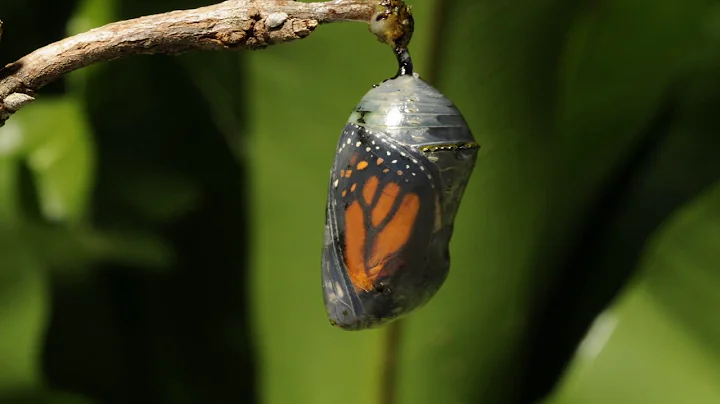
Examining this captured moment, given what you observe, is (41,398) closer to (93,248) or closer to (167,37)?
(93,248)

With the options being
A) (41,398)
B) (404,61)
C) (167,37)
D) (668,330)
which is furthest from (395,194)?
(41,398)

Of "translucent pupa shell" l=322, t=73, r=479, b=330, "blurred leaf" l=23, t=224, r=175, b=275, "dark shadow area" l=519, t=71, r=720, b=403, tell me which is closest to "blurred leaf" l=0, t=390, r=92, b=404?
"blurred leaf" l=23, t=224, r=175, b=275

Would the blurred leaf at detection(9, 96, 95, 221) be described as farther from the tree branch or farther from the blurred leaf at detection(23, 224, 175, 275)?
the tree branch

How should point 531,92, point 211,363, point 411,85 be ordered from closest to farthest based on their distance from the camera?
point 411,85 → point 531,92 → point 211,363

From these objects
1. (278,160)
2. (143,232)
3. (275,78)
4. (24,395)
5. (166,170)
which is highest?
(275,78)

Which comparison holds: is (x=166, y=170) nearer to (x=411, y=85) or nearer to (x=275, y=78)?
(x=275, y=78)

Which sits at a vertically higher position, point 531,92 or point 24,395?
point 531,92

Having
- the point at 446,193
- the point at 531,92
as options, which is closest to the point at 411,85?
the point at 446,193
